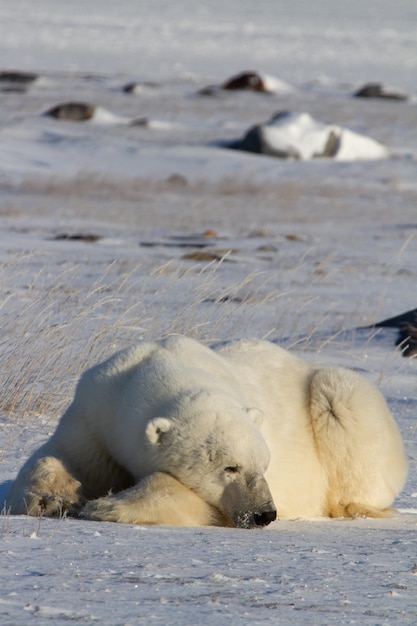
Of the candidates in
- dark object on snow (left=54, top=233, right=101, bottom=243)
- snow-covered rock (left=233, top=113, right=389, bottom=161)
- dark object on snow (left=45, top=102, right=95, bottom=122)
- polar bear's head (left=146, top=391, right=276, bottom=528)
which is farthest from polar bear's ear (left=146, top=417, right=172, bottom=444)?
dark object on snow (left=45, top=102, right=95, bottom=122)

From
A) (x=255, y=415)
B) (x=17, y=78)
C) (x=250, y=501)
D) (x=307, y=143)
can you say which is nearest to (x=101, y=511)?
(x=250, y=501)

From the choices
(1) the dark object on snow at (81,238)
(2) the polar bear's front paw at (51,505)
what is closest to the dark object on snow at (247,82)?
(1) the dark object on snow at (81,238)

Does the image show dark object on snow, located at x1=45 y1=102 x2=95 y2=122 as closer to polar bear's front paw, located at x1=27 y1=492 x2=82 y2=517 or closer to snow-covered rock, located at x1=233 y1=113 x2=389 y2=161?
snow-covered rock, located at x1=233 y1=113 x2=389 y2=161

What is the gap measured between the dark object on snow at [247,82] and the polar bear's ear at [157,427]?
127 feet

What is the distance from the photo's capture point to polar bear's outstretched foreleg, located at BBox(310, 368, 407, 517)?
429cm

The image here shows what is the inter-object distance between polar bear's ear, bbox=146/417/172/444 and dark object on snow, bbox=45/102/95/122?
26363mm

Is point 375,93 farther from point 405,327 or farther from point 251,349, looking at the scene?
point 251,349

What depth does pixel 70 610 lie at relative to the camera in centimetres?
231

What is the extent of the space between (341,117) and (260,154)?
10.5 m

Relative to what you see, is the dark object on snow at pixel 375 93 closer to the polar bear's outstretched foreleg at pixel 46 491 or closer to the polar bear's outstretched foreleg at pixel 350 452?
the polar bear's outstretched foreleg at pixel 350 452

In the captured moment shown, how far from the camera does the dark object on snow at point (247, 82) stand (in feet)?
136

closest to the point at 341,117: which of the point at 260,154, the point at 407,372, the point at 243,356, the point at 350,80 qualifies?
the point at 260,154

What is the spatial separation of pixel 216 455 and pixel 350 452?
3.30 feet

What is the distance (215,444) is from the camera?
11.3 feet
